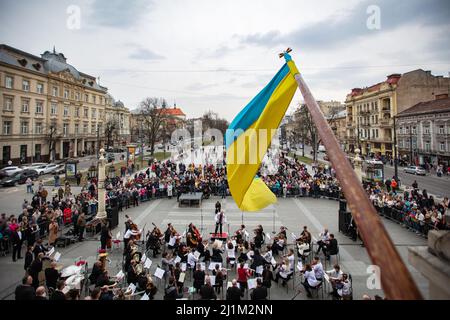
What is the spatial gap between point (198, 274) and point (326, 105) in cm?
13455

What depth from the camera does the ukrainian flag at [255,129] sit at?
6438mm

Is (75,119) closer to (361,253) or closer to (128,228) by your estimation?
(128,228)

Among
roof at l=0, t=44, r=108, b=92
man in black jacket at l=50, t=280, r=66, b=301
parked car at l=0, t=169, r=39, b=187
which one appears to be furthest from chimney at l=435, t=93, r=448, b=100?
roof at l=0, t=44, r=108, b=92

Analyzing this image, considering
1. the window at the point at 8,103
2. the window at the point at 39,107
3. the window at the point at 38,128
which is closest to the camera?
the window at the point at 8,103

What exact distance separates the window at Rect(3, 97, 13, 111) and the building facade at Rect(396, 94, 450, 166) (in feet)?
211

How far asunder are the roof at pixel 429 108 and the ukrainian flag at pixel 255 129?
4742 centimetres

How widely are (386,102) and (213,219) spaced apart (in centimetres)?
5641

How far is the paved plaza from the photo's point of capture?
10.2 m

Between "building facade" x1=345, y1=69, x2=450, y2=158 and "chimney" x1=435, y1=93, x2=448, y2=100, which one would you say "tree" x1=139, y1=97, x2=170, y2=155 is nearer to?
"building facade" x1=345, y1=69, x2=450, y2=158

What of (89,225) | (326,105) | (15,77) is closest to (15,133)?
(15,77)

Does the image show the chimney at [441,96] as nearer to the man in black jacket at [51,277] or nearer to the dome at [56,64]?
the man in black jacket at [51,277]

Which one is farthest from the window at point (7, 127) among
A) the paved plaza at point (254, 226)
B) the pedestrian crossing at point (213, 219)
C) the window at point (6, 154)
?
the pedestrian crossing at point (213, 219)

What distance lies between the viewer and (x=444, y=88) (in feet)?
179

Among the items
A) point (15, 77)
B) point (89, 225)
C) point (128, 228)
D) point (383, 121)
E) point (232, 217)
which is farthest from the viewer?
point (383, 121)
